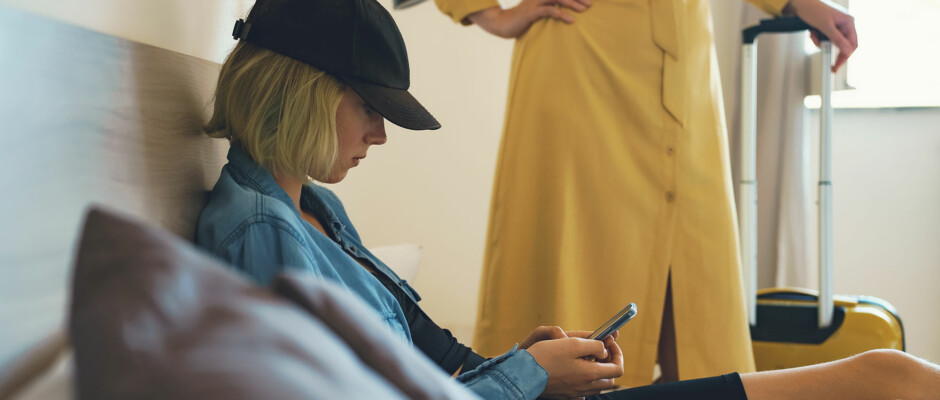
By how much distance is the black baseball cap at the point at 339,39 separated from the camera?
2.98 feet

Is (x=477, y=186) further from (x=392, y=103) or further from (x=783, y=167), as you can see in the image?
(x=392, y=103)

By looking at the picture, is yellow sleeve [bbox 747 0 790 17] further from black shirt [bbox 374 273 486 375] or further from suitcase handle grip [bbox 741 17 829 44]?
black shirt [bbox 374 273 486 375]

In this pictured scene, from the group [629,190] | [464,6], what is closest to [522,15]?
[464,6]

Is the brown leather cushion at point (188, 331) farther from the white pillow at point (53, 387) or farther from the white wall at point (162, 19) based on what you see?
the white wall at point (162, 19)

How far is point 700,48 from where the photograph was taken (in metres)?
1.54

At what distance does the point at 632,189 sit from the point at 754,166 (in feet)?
2.08

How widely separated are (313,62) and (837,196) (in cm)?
210

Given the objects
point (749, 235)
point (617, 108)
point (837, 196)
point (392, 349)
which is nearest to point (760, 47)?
point (837, 196)

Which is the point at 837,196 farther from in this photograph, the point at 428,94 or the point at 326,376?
the point at 326,376

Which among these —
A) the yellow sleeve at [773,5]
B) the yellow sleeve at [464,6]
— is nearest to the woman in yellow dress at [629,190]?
the yellow sleeve at [464,6]

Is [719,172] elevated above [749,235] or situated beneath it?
elevated above

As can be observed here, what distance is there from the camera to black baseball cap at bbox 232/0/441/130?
0.91m

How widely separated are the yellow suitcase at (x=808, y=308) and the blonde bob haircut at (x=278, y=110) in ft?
4.39

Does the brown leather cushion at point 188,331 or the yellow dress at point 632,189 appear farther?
the yellow dress at point 632,189
